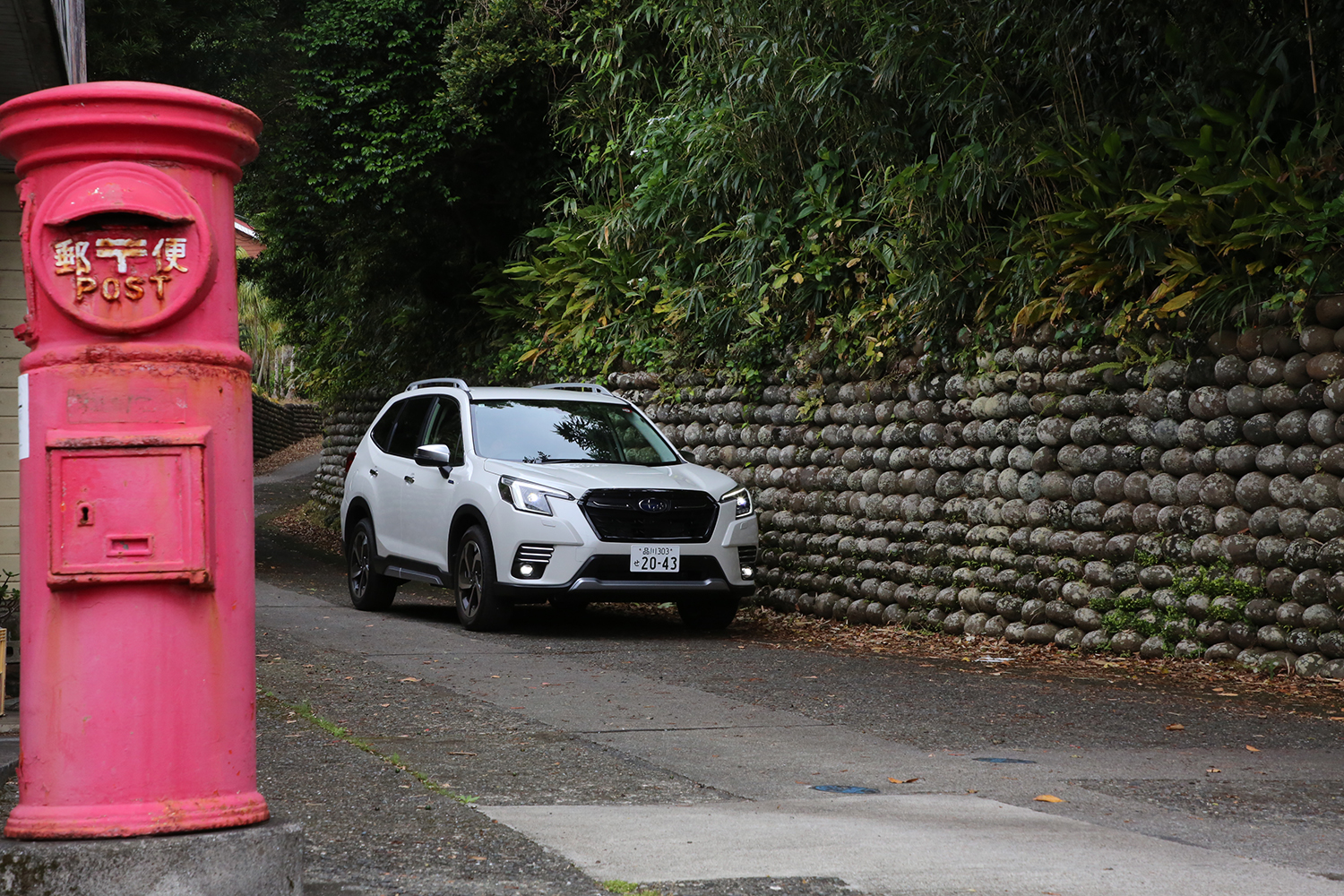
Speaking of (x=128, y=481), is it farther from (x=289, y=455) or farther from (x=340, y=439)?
(x=289, y=455)

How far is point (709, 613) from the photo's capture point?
10734 millimetres

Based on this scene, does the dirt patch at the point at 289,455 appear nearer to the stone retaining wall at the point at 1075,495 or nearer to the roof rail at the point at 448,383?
the roof rail at the point at 448,383

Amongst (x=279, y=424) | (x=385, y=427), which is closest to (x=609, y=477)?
(x=385, y=427)

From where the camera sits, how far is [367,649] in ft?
29.7

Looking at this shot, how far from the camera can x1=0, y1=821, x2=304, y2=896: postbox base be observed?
307 centimetres

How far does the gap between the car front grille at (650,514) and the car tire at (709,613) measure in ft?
2.53

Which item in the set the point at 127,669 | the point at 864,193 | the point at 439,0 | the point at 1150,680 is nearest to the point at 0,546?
the point at 127,669

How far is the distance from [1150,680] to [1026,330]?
2.66 metres

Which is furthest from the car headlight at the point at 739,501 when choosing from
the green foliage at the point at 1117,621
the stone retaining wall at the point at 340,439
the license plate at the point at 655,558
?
the stone retaining wall at the point at 340,439

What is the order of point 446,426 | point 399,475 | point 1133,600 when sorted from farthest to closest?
point 399,475, point 446,426, point 1133,600

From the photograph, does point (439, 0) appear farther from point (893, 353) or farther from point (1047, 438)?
point (1047, 438)

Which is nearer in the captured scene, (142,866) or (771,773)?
(142,866)

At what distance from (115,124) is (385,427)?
30.0 ft

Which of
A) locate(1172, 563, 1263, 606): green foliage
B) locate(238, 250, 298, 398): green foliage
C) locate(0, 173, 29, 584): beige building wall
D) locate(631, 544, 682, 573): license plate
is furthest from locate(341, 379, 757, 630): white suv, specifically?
locate(238, 250, 298, 398): green foliage
